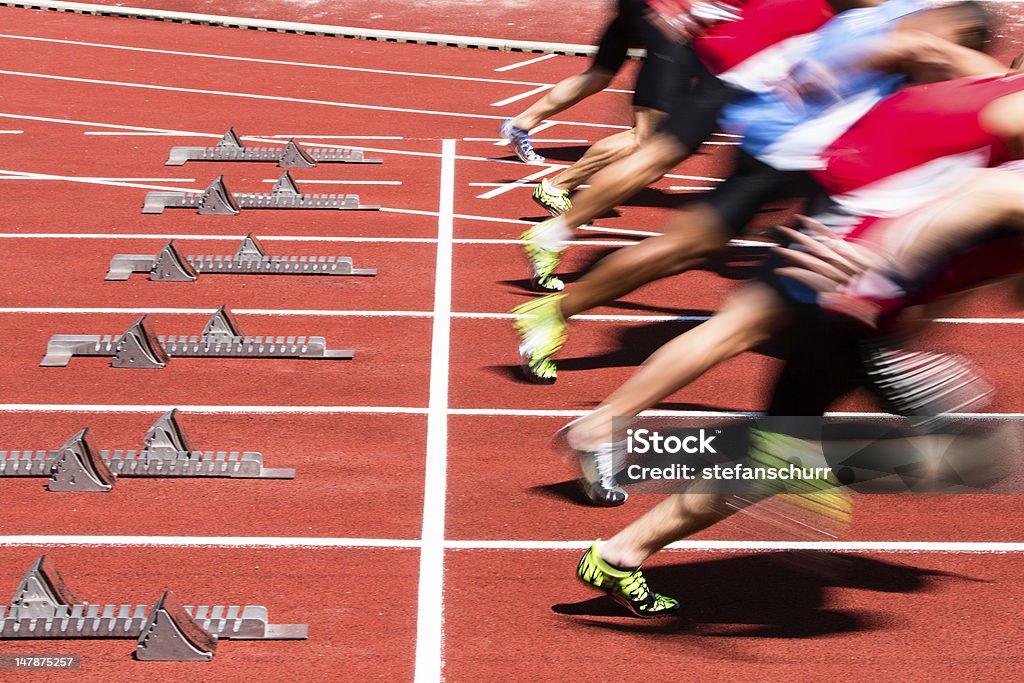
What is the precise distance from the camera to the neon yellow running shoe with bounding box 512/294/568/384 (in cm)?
502

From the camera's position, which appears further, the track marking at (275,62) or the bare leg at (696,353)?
the track marking at (275,62)

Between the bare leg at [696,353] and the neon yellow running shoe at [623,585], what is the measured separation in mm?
412

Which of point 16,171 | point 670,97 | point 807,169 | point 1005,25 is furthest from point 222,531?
point 1005,25

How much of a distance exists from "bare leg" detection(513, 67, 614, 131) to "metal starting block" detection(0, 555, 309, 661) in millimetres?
4526

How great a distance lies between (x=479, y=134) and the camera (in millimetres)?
9891

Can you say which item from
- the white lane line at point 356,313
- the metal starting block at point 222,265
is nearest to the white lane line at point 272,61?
the metal starting block at point 222,265

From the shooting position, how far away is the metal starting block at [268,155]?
8.96 m

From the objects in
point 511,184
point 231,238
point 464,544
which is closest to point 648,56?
point 511,184

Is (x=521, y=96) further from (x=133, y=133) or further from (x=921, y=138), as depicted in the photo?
(x=921, y=138)

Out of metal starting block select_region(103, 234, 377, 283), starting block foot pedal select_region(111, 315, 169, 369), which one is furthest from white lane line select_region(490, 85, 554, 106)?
starting block foot pedal select_region(111, 315, 169, 369)

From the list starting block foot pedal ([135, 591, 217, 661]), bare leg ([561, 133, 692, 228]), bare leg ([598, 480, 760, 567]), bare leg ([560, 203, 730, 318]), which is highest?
bare leg ([561, 133, 692, 228])

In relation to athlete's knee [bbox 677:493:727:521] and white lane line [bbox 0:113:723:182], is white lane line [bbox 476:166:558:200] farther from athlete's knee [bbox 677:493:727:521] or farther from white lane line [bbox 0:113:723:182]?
Answer: athlete's knee [bbox 677:493:727:521]

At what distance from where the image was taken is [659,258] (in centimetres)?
443

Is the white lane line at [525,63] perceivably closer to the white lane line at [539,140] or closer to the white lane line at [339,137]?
the white lane line at [539,140]
